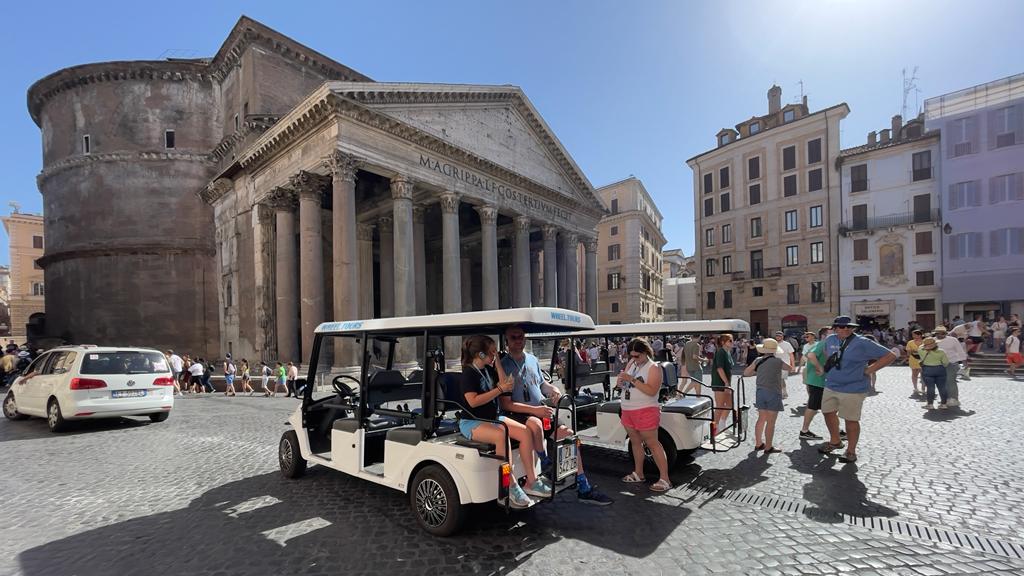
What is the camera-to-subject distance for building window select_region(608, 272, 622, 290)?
146 ft

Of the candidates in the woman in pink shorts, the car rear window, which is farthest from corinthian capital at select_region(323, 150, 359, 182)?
the woman in pink shorts

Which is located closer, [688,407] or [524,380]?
[524,380]

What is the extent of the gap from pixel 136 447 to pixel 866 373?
10592 mm

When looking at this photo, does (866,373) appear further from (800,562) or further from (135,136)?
(135,136)

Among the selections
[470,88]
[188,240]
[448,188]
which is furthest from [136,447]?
[188,240]

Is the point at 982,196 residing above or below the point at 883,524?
above

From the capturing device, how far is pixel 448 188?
1986 centimetres

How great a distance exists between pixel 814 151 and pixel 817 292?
9.74 meters

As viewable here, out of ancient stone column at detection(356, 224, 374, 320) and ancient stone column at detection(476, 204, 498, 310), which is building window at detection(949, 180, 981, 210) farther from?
ancient stone column at detection(356, 224, 374, 320)

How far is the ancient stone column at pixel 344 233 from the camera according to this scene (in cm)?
1619

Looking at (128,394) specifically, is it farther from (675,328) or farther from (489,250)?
(489,250)

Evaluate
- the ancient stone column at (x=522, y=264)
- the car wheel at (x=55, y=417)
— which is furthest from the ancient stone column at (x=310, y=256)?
the ancient stone column at (x=522, y=264)

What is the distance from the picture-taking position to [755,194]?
34750 millimetres

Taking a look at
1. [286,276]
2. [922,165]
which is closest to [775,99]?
[922,165]
